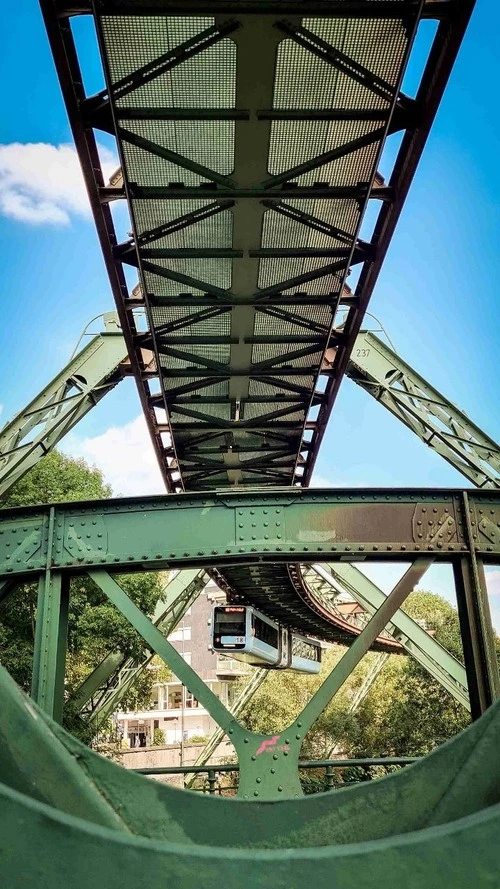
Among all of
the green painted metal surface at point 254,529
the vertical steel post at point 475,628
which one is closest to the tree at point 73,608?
the green painted metal surface at point 254,529

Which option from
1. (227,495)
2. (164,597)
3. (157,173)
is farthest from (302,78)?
(164,597)

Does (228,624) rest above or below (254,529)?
above

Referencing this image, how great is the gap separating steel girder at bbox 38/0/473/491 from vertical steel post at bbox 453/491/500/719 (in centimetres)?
429

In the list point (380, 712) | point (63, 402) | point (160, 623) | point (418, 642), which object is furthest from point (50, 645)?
point (380, 712)

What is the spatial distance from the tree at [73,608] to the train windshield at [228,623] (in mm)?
2532

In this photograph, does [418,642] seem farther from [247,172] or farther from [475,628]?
[247,172]

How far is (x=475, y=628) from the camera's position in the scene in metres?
6.97

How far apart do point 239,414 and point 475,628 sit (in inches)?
322

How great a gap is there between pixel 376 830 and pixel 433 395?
13617 mm

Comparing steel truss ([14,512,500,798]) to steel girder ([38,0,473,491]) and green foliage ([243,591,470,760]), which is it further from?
green foliage ([243,591,470,760])

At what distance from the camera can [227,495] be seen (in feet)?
24.2

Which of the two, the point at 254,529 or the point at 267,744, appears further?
the point at 254,529

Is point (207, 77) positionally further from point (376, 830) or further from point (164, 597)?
point (164, 597)

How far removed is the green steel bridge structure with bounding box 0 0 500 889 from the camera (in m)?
1.12
